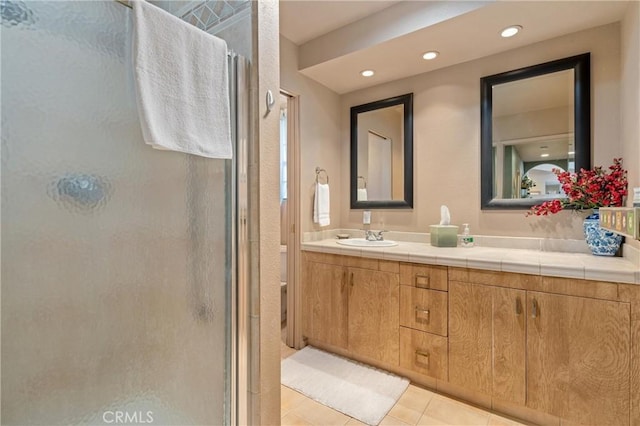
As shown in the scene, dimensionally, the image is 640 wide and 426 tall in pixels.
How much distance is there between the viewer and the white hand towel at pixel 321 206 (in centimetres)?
254

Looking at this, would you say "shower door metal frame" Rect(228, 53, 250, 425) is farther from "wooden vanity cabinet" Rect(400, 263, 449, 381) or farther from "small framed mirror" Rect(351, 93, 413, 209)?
"small framed mirror" Rect(351, 93, 413, 209)

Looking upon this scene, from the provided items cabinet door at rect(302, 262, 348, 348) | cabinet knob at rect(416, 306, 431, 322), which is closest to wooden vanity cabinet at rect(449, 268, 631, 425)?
cabinet knob at rect(416, 306, 431, 322)

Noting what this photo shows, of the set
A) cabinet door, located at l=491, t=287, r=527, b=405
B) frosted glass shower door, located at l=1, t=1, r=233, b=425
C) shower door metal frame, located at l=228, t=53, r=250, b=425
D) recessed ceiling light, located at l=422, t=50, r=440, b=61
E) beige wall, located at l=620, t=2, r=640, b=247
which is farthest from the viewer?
recessed ceiling light, located at l=422, t=50, r=440, b=61

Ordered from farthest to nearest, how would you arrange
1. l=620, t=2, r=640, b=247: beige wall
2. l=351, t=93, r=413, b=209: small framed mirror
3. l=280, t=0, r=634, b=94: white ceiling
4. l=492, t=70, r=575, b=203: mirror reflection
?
l=351, t=93, r=413, b=209: small framed mirror
l=492, t=70, r=575, b=203: mirror reflection
l=280, t=0, r=634, b=94: white ceiling
l=620, t=2, r=640, b=247: beige wall

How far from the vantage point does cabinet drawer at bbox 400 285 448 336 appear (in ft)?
5.86

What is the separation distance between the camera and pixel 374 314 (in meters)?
2.06

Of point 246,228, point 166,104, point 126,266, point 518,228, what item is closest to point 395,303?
point 518,228

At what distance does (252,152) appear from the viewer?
45.6 inches

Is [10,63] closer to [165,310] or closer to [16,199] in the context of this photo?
[16,199]

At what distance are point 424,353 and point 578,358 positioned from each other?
29.2 inches

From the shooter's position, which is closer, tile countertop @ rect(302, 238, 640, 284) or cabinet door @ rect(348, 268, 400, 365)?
tile countertop @ rect(302, 238, 640, 284)

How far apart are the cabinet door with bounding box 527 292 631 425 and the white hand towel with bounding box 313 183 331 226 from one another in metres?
1.51

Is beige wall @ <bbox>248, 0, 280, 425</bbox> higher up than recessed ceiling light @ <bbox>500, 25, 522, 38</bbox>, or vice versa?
recessed ceiling light @ <bbox>500, 25, 522, 38</bbox>

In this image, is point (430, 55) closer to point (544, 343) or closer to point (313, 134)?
point (313, 134)
